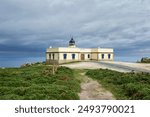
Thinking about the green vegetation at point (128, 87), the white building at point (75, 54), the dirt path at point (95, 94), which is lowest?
the dirt path at point (95, 94)

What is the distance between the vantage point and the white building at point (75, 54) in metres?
55.1

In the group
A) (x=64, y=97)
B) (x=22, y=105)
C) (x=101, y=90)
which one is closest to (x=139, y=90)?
(x=101, y=90)

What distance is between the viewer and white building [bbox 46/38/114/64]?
55.1m

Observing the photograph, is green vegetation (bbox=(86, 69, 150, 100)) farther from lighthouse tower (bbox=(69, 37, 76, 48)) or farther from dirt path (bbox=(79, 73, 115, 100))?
lighthouse tower (bbox=(69, 37, 76, 48))

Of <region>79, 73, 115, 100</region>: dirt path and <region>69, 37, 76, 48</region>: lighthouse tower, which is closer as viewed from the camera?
<region>79, 73, 115, 100</region>: dirt path

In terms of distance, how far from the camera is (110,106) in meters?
12.2

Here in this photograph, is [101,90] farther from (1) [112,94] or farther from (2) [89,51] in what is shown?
(2) [89,51]

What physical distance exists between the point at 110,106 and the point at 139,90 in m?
8.01

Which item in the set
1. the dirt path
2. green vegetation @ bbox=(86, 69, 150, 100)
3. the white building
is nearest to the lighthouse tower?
the white building

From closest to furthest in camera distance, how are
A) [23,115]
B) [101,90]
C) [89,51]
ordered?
[23,115] < [101,90] < [89,51]

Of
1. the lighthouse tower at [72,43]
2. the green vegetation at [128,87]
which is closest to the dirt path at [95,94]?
the green vegetation at [128,87]

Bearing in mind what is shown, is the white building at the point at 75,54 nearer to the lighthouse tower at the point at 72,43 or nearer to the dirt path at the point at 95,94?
the lighthouse tower at the point at 72,43

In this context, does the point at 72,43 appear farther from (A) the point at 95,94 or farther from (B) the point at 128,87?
(A) the point at 95,94

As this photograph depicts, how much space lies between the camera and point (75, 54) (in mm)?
57219
